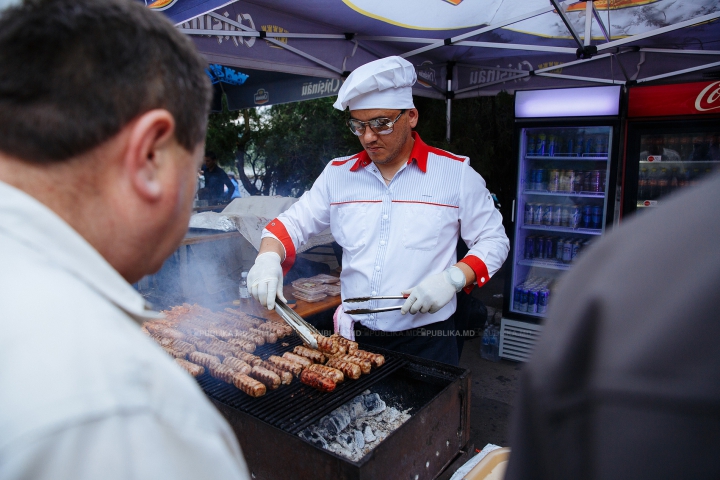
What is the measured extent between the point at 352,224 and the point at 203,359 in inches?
52.1

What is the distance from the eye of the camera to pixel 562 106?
5691 mm

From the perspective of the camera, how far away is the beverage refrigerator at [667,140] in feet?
17.4

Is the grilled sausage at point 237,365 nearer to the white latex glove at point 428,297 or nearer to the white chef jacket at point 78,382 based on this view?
the white latex glove at point 428,297

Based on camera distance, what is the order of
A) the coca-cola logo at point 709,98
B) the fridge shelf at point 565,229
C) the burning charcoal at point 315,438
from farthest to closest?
the fridge shelf at point 565,229 → the coca-cola logo at point 709,98 → the burning charcoal at point 315,438

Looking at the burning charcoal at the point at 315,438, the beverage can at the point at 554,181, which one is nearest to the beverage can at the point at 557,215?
the beverage can at the point at 554,181

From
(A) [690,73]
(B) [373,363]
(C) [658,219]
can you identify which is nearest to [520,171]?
(A) [690,73]

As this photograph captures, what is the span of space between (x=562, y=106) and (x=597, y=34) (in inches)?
51.7

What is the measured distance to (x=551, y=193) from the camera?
632 centimetres

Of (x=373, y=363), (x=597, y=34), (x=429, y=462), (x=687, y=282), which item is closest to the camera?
(x=687, y=282)

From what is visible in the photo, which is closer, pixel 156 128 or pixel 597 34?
pixel 156 128

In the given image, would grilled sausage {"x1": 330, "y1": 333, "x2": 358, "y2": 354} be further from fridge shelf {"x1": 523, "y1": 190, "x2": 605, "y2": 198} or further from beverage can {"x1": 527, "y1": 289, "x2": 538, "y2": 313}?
fridge shelf {"x1": 523, "y1": 190, "x2": 605, "y2": 198}

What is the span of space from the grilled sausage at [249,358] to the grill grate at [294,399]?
8.8 inches

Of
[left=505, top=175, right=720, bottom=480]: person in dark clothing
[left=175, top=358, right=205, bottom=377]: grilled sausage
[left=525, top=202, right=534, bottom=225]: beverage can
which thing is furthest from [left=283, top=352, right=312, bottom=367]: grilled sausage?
[left=525, top=202, right=534, bottom=225]: beverage can

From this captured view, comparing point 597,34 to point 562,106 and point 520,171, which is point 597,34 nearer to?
point 562,106
